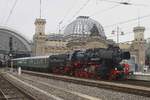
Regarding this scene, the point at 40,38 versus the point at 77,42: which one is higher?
the point at 40,38

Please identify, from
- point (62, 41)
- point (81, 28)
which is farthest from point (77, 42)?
point (81, 28)

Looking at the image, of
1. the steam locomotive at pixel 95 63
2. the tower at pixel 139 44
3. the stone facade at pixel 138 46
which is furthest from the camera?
the tower at pixel 139 44

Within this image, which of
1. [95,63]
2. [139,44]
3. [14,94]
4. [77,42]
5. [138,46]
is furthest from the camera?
[139,44]

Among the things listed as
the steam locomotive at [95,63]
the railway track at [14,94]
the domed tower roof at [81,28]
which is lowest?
the railway track at [14,94]

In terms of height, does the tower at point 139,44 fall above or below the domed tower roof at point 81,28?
below

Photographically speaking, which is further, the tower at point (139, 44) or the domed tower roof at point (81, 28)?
the domed tower roof at point (81, 28)

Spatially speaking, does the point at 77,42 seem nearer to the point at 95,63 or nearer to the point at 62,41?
the point at 62,41

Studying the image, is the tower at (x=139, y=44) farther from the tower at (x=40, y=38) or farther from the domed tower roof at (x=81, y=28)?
the tower at (x=40, y=38)

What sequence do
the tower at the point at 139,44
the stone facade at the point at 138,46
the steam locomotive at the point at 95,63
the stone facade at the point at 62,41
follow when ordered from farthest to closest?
the tower at the point at 139,44 < the stone facade at the point at 138,46 < the stone facade at the point at 62,41 < the steam locomotive at the point at 95,63

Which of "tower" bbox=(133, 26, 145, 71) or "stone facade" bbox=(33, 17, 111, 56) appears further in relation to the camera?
"tower" bbox=(133, 26, 145, 71)

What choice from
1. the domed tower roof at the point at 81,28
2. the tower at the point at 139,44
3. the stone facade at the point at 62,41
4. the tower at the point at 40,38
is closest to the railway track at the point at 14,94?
the stone facade at the point at 62,41

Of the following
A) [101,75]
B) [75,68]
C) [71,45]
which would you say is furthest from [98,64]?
[71,45]

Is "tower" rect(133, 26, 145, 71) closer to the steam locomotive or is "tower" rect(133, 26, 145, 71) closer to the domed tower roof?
the domed tower roof

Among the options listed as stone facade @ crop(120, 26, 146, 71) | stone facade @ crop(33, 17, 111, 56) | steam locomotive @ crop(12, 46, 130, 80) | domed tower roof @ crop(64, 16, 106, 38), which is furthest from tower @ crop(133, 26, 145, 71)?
steam locomotive @ crop(12, 46, 130, 80)
